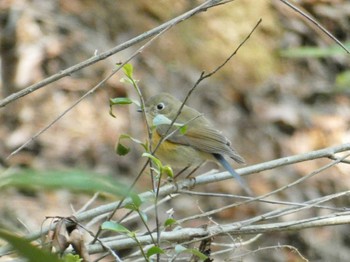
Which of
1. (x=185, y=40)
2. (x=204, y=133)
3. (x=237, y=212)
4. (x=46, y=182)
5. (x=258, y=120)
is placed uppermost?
(x=185, y=40)

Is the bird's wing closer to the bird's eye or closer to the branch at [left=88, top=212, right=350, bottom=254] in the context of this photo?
the bird's eye

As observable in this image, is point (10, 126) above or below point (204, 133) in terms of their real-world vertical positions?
above

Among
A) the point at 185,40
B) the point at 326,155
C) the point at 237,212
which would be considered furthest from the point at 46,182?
the point at 185,40

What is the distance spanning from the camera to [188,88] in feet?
21.7

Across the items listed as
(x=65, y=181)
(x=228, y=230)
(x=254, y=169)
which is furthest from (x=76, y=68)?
(x=65, y=181)

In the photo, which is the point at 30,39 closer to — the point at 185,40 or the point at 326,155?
the point at 185,40

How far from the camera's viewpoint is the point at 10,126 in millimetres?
5441

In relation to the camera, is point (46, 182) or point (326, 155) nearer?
point (46, 182)

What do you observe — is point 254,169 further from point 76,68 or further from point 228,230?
point 76,68

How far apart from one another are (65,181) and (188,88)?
6.02 meters

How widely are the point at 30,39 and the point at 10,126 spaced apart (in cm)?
88

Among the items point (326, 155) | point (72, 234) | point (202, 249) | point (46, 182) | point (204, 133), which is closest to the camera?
point (46, 182)

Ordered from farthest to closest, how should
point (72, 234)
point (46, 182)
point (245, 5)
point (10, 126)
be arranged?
1. point (245, 5)
2. point (10, 126)
3. point (72, 234)
4. point (46, 182)

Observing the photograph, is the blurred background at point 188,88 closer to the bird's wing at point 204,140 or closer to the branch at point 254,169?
the bird's wing at point 204,140
